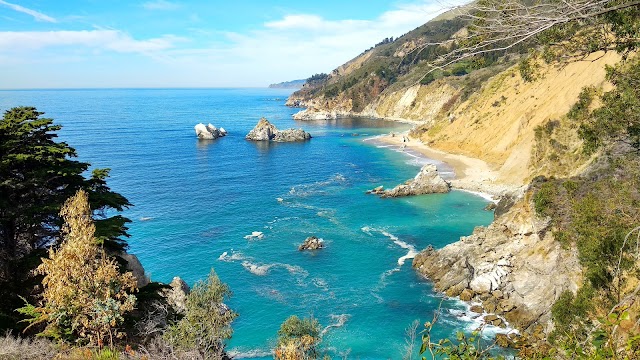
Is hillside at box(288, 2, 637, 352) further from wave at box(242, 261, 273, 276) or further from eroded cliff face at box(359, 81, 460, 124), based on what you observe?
eroded cliff face at box(359, 81, 460, 124)

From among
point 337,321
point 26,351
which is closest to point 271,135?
point 337,321

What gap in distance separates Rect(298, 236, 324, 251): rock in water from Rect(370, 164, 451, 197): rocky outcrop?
21.7 meters

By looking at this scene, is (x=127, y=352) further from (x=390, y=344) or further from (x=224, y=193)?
(x=224, y=193)

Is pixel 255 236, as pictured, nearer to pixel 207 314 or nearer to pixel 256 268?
pixel 256 268

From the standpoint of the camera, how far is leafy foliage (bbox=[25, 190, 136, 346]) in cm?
1320

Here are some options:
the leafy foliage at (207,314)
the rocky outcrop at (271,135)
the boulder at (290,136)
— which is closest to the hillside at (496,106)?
the leafy foliage at (207,314)

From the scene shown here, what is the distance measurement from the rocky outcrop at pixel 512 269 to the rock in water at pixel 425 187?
22923 millimetres

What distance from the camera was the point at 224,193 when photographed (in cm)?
6812

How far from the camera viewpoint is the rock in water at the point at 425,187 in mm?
64975

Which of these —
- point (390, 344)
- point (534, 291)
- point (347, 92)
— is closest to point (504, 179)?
point (534, 291)

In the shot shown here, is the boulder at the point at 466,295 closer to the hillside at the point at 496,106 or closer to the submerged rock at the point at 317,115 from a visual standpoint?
the hillside at the point at 496,106

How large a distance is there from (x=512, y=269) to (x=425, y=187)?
31.8 meters

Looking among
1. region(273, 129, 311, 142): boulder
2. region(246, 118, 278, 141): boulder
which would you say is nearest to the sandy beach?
region(273, 129, 311, 142): boulder

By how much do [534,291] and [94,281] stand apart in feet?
98.9
